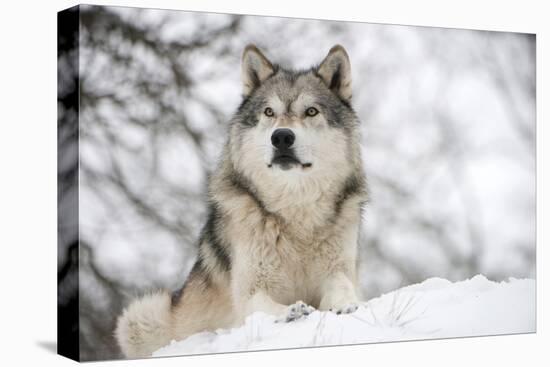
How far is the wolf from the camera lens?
22.2 feet

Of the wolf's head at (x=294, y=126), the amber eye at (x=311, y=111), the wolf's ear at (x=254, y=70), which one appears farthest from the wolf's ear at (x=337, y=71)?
the wolf's ear at (x=254, y=70)

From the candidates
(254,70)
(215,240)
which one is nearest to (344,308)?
(215,240)

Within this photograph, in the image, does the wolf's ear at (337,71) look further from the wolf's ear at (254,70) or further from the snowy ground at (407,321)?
the snowy ground at (407,321)

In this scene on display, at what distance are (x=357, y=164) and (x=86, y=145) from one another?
2212 millimetres

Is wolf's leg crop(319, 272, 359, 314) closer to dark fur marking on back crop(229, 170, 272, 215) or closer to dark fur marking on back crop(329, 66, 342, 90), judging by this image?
dark fur marking on back crop(229, 170, 272, 215)

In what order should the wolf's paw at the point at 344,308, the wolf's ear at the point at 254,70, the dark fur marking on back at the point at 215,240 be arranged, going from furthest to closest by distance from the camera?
the wolf's ear at the point at 254,70 < the dark fur marking on back at the point at 215,240 < the wolf's paw at the point at 344,308

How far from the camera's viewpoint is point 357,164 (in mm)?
7281

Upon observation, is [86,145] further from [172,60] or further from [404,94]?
[404,94]

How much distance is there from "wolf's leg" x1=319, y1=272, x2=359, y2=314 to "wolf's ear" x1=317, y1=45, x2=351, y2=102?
145 centimetres

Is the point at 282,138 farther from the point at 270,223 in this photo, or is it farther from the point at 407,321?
the point at 407,321

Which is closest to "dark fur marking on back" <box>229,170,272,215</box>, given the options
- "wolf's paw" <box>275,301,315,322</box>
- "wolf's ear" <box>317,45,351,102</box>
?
"wolf's paw" <box>275,301,315,322</box>

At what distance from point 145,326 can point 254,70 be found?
2175mm

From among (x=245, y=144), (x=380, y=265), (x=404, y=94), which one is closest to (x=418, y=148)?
(x=404, y=94)

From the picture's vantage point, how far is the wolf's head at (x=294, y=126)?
22.1 feet
